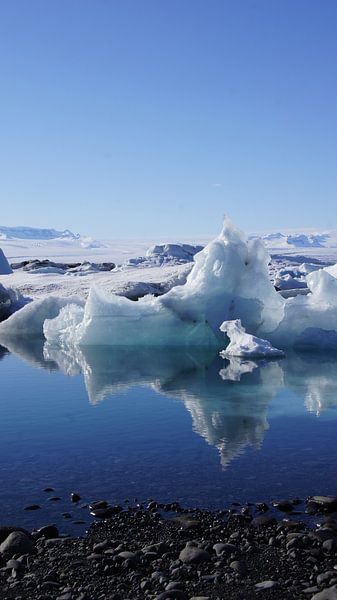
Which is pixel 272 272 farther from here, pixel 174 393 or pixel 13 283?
pixel 174 393

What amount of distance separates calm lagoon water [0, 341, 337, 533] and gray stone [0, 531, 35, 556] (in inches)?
19.8

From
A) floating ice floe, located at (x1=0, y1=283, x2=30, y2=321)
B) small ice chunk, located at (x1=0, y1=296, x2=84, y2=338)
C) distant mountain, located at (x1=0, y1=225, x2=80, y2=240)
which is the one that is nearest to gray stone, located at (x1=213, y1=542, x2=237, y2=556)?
small ice chunk, located at (x1=0, y1=296, x2=84, y2=338)

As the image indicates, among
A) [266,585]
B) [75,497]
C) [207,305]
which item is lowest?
[75,497]

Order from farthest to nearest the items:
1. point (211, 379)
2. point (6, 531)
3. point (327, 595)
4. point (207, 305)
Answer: point (207, 305) < point (211, 379) < point (6, 531) < point (327, 595)

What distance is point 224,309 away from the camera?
54.1ft

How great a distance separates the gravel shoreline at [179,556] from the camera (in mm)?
4250

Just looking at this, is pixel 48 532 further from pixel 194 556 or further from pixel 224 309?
pixel 224 309

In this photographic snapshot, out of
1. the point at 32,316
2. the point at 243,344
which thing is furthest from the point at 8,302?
the point at 243,344

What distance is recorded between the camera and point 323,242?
436 ft

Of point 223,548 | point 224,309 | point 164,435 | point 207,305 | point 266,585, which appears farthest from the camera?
point 224,309

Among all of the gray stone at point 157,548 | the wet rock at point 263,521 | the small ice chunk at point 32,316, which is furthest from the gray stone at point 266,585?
the small ice chunk at point 32,316

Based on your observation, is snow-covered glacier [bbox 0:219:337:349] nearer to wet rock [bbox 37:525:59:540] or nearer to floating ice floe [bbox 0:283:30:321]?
floating ice floe [bbox 0:283:30:321]

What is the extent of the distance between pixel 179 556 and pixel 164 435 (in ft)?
11.4

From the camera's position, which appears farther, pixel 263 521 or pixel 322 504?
pixel 322 504
